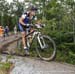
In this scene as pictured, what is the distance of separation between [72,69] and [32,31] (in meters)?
2.29

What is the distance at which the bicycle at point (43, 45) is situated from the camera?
27.9 ft

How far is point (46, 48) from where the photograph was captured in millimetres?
8688

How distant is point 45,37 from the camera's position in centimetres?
867

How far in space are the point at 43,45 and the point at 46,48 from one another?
0.12 m

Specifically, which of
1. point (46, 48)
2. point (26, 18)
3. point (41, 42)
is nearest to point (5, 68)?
point (46, 48)

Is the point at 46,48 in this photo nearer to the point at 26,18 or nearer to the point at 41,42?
the point at 41,42

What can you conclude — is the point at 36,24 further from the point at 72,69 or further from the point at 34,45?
the point at 72,69

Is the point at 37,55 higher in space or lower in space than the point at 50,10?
lower

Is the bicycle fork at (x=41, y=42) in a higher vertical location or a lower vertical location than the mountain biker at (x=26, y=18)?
lower

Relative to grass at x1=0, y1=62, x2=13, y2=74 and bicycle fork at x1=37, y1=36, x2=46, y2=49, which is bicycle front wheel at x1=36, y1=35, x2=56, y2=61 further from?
→ grass at x1=0, y1=62, x2=13, y2=74

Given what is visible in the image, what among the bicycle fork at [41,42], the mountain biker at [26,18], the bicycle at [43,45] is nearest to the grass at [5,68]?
the bicycle at [43,45]

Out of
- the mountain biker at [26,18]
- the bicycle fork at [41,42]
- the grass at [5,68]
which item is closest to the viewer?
the grass at [5,68]

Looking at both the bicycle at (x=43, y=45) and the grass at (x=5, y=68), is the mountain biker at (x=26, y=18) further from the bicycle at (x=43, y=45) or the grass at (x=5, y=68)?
the grass at (x=5, y=68)

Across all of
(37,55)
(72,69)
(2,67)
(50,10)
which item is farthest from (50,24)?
(2,67)
